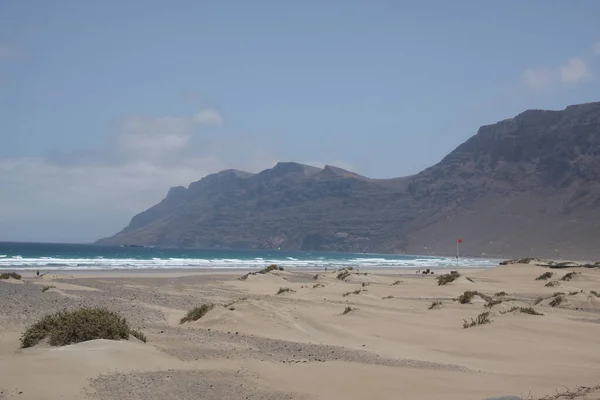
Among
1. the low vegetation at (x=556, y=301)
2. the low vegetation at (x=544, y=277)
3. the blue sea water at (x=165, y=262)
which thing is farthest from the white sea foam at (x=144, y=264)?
the low vegetation at (x=556, y=301)

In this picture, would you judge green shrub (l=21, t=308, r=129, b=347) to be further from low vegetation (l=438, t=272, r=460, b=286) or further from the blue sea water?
the blue sea water

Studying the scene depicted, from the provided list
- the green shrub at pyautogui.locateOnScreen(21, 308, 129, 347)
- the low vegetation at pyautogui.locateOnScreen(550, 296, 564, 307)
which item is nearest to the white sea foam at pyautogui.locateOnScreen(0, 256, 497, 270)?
the low vegetation at pyautogui.locateOnScreen(550, 296, 564, 307)

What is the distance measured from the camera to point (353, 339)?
1542 cm

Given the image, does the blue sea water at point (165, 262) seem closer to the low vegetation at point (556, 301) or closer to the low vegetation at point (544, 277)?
the low vegetation at point (544, 277)

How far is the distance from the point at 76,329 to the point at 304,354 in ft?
14.9

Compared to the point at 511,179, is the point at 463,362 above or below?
below

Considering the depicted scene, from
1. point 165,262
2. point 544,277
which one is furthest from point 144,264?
point 544,277

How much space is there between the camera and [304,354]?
12.1m

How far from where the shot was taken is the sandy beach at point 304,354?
345 inches

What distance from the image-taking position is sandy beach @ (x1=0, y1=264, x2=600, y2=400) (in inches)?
345

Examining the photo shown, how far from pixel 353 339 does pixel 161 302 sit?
10.1 meters

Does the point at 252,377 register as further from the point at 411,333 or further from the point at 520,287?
the point at 520,287

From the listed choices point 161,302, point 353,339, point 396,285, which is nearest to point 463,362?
point 353,339

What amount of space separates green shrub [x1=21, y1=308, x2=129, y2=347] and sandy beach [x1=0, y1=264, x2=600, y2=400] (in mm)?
299
